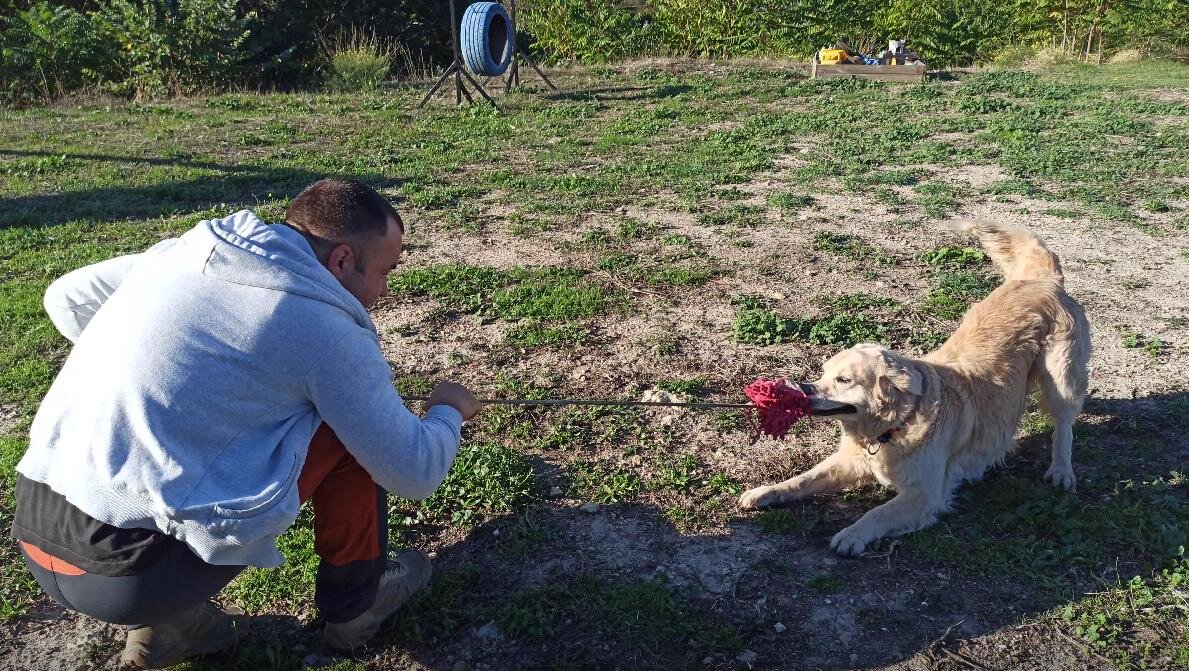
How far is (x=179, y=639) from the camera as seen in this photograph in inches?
110

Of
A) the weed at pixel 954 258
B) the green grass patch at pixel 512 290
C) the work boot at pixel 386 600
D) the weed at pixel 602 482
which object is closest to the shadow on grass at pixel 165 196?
the green grass patch at pixel 512 290

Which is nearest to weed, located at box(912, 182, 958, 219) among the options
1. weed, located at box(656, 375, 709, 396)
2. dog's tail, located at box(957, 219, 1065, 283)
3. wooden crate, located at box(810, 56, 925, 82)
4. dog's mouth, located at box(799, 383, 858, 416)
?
dog's tail, located at box(957, 219, 1065, 283)

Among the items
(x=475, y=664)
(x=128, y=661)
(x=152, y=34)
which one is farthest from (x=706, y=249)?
(x=152, y=34)

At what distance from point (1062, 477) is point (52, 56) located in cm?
1834

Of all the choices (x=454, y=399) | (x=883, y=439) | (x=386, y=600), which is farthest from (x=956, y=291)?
(x=386, y=600)

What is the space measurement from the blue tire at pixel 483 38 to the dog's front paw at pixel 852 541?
11.1m

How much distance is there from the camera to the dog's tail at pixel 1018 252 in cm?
454

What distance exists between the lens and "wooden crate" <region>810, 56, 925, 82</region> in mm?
14602

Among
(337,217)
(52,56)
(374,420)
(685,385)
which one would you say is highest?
(52,56)

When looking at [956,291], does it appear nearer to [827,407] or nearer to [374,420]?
[827,407]

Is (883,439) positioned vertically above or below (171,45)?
below

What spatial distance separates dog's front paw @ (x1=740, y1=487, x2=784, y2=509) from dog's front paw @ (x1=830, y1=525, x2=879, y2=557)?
32 cm

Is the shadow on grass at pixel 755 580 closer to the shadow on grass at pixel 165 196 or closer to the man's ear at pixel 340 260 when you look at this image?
the man's ear at pixel 340 260

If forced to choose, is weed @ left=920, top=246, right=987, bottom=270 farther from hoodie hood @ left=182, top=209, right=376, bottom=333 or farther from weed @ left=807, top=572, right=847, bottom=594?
hoodie hood @ left=182, top=209, right=376, bottom=333
